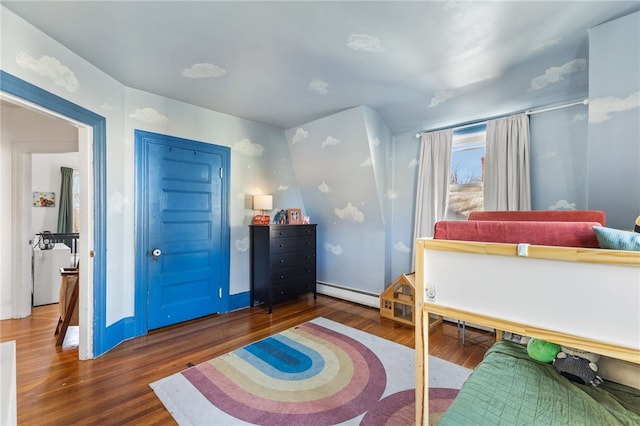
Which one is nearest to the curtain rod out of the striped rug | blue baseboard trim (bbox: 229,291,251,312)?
the striped rug

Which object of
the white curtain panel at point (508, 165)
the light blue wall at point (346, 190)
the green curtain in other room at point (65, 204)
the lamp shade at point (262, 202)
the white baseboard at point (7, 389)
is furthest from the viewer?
the green curtain in other room at point (65, 204)

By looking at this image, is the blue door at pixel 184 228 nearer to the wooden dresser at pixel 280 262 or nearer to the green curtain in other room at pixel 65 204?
the wooden dresser at pixel 280 262

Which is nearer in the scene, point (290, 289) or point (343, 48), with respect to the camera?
point (343, 48)

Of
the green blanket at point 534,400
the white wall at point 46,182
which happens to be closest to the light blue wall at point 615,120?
the green blanket at point 534,400

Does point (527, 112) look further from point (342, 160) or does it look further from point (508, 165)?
point (342, 160)

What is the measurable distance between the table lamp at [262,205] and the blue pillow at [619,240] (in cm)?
342

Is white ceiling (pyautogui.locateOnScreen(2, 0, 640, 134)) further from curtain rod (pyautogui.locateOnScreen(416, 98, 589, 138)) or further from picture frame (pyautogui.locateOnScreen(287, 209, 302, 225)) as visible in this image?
picture frame (pyautogui.locateOnScreen(287, 209, 302, 225))

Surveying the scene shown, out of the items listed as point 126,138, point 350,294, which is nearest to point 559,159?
point 350,294

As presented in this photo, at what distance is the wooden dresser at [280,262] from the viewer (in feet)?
12.2

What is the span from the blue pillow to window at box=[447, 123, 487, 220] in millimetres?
2498

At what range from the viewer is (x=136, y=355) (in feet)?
8.33

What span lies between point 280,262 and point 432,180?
2308 mm

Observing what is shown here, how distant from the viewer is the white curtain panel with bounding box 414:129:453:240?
343 cm

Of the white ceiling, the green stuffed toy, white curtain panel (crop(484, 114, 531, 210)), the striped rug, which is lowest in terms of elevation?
the striped rug
